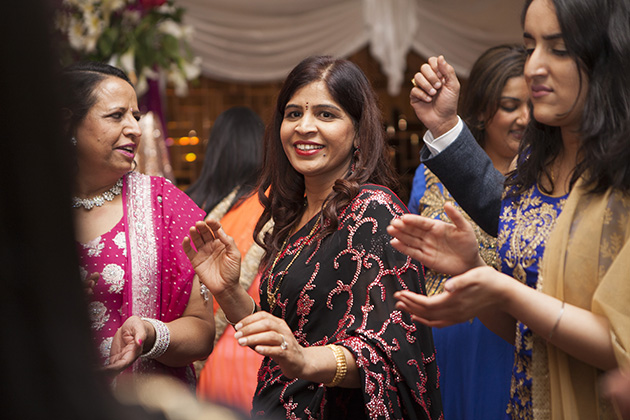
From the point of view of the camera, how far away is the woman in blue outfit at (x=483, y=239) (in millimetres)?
2428

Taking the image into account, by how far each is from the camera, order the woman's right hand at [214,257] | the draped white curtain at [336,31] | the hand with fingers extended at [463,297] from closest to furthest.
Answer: the hand with fingers extended at [463,297]
the woman's right hand at [214,257]
the draped white curtain at [336,31]

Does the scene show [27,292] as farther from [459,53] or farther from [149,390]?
[459,53]

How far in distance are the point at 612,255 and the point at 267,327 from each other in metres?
0.71

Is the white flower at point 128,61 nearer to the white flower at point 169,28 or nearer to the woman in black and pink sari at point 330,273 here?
the white flower at point 169,28

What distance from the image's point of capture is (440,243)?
1487mm

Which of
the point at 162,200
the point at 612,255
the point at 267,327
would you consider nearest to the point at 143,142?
the point at 162,200

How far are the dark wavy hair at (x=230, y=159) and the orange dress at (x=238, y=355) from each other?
0.23 m

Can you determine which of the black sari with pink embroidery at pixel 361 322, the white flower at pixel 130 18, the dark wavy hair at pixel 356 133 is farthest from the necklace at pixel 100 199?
the white flower at pixel 130 18

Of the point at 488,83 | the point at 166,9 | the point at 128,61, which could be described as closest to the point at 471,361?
the point at 488,83

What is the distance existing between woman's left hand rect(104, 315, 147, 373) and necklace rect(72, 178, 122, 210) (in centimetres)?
36

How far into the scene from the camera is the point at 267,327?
1528mm

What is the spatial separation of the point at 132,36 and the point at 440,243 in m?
2.56

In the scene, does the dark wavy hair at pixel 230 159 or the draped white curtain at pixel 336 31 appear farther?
the draped white curtain at pixel 336 31

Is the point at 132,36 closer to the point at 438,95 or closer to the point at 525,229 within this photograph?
the point at 438,95
